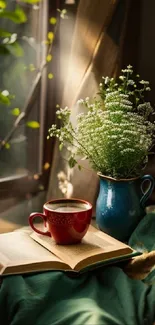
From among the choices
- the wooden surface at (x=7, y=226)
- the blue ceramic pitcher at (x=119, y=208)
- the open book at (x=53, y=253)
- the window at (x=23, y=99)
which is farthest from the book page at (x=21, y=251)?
the window at (x=23, y=99)

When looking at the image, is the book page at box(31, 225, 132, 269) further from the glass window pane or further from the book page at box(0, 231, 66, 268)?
the glass window pane

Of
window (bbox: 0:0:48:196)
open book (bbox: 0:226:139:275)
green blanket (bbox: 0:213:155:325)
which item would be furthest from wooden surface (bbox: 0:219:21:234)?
green blanket (bbox: 0:213:155:325)

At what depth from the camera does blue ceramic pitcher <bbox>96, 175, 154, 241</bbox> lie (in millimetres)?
1245

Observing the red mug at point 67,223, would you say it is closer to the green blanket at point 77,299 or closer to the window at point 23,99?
the green blanket at point 77,299

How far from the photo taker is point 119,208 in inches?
49.0

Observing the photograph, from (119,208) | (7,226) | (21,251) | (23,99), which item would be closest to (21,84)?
(23,99)

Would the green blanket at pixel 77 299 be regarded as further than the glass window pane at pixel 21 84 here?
No

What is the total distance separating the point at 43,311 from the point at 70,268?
118 mm

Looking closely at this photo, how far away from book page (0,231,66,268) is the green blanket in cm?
4

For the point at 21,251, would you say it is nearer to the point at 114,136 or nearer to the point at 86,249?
the point at 86,249

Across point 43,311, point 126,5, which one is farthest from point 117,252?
point 126,5

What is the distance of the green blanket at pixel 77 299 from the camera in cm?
89

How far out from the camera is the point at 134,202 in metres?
1.26

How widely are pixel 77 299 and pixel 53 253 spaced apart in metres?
0.16
